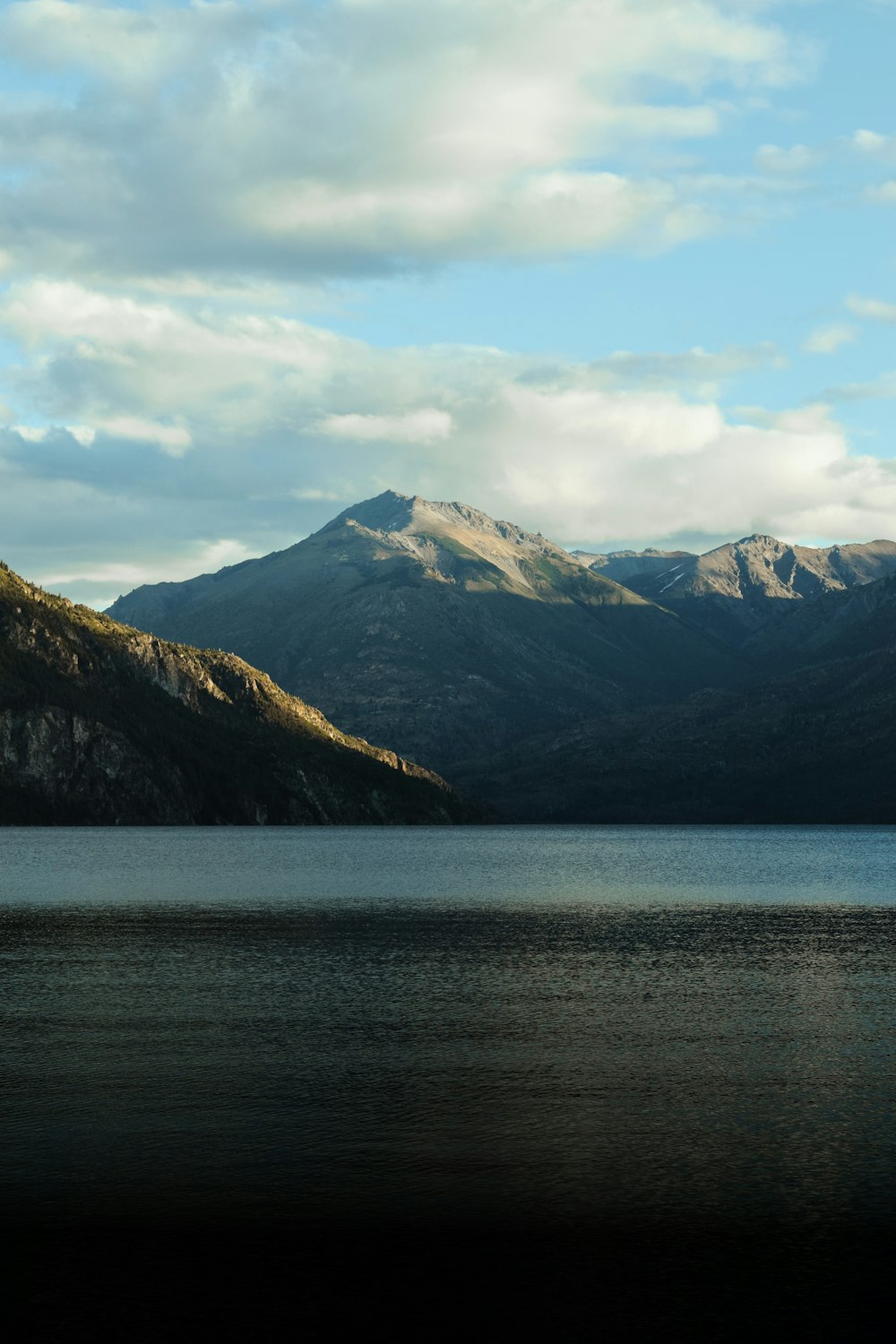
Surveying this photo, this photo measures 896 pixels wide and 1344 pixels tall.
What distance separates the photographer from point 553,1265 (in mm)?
34688

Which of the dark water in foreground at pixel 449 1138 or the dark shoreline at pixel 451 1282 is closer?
the dark shoreline at pixel 451 1282

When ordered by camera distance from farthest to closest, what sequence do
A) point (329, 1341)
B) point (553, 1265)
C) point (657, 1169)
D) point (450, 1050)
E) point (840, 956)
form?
point (840, 956) < point (450, 1050) < point (657, 1169) < point (553, 1265) < point (329, 1341)

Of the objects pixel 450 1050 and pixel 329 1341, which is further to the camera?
pixel 450 1050

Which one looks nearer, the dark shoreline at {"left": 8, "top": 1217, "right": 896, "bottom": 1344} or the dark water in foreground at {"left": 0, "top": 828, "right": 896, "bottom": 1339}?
the dark shoreline at {"left": 8, "top": 1217, "right": 896, "bottom": 1344}

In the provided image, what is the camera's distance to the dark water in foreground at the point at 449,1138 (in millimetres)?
33344

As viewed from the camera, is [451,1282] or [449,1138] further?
[449,1138]

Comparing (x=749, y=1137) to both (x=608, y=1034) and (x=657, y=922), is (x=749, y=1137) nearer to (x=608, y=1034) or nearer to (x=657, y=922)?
(x=608, y=1034)

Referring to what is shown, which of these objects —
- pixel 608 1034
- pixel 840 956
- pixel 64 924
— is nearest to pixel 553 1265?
pixel 608 1034

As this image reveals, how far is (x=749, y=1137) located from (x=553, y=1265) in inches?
602

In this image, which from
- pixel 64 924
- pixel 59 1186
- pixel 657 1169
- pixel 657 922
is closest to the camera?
pixel 59 1186

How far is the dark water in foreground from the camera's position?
1313 inches

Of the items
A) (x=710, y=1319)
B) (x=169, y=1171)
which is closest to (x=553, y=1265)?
(x=710, y=1319)

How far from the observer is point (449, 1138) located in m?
46.6

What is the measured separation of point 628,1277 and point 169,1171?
1623 cm
